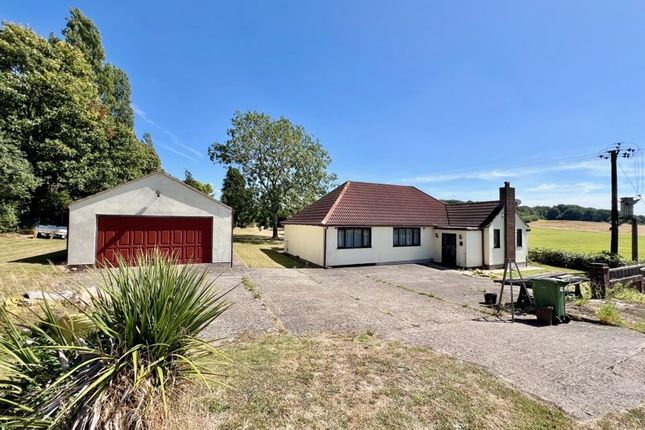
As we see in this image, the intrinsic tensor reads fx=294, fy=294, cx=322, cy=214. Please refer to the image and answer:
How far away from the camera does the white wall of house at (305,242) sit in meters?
17.8

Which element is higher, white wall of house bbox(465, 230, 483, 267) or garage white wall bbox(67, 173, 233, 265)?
garage white wall bbox(67, 173, 233, 265)

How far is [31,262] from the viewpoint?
13.8 m

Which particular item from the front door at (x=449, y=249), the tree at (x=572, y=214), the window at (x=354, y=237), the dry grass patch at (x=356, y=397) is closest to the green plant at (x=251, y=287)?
the dry grass patch at (x=356, y=397)

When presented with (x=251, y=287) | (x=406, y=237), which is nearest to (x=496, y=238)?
(x=406, y=237)

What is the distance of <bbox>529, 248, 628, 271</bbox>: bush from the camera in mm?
18734

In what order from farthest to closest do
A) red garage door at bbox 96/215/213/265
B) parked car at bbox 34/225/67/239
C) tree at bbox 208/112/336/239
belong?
tree at bbox 208/112/336/239, parked car at bbox 34/225/67/239, red garage door at bbox 96/215/213/265

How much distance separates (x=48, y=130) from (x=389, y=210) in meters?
28.4

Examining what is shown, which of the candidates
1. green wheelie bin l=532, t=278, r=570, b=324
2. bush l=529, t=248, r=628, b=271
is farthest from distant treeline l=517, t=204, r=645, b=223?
green wheelie bin l=532, t=278, r=570, b=324

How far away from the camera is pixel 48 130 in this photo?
24281mm

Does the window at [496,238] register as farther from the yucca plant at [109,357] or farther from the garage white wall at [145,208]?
the yucca plant at [109,357]

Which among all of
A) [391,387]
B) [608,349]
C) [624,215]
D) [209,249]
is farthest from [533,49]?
[209,249]

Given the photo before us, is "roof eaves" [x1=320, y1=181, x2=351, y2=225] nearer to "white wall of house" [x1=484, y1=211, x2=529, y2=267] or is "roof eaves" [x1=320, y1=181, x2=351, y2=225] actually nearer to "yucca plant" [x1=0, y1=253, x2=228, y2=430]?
"white wall of house" [x1=484, y1=211, x2=529, y2=267]

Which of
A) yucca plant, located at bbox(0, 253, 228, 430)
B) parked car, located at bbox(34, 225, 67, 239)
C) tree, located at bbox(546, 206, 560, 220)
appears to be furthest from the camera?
tree, located at bbox(546, 206, 560, 220)

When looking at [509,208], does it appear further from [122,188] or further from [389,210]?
[122,188]
